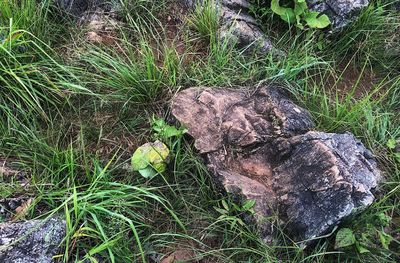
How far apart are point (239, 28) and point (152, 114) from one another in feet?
2.67

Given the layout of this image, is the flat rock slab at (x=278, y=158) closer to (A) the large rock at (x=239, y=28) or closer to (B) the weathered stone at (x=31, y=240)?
(A) the large rock at (x=239, y=28)

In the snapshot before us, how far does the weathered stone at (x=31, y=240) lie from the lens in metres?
1.91

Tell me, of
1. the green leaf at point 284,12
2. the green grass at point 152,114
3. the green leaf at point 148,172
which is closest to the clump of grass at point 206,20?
the green grass at point 152,114

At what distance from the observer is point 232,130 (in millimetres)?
2350

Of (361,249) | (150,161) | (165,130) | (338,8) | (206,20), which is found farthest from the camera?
(338,8)

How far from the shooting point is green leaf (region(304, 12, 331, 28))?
279cm

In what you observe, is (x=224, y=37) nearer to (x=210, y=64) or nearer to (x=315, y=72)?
(x=210, y=64)

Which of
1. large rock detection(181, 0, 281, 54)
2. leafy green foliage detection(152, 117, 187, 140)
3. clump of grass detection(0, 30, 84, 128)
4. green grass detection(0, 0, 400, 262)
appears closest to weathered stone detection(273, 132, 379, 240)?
green grass detection(0, 0, 400, 262)

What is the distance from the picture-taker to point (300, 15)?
284 cm

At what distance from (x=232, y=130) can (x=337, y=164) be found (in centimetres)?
57

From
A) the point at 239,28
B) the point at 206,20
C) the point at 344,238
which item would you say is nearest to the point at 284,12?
the point at 239,28

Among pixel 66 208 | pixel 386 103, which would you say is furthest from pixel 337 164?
pixel 66 208

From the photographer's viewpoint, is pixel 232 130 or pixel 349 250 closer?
pixel 349 250

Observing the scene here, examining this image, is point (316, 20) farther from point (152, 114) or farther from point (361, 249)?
point (361, 249)
